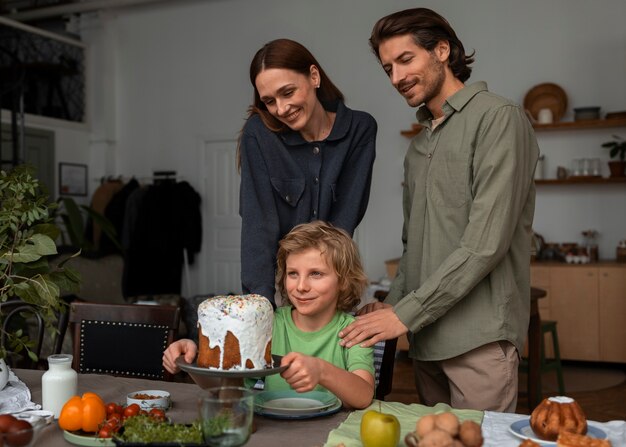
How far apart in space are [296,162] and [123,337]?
78 cm

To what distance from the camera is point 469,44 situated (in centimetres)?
618

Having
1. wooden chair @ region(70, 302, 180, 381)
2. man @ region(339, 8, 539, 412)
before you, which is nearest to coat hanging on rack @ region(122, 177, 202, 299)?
wooden chair @ region(70, 302, 180, 381)

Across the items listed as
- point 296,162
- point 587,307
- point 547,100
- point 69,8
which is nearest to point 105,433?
point 296,162

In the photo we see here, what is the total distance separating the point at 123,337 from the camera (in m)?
2.21

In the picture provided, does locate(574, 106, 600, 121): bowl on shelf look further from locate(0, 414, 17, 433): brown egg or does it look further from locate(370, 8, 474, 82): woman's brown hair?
locate(0, 414, 17, 433): brown egg

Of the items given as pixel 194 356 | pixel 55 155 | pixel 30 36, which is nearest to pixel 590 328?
pixel 194 356

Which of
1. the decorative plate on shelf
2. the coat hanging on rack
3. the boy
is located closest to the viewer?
the boy

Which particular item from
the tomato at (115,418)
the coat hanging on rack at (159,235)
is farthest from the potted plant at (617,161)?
the tomato at (115,418)

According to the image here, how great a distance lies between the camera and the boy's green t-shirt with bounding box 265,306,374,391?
173 cm

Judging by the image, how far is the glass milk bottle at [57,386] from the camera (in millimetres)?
1520

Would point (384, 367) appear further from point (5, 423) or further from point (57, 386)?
point (5, 423)

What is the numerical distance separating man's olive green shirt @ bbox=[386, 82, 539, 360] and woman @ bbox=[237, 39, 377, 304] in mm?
249

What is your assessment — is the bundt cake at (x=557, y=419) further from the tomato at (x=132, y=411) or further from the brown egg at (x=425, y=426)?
the tomato at (x=132, y=411)

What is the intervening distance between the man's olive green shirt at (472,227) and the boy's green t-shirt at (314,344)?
0.55ft
